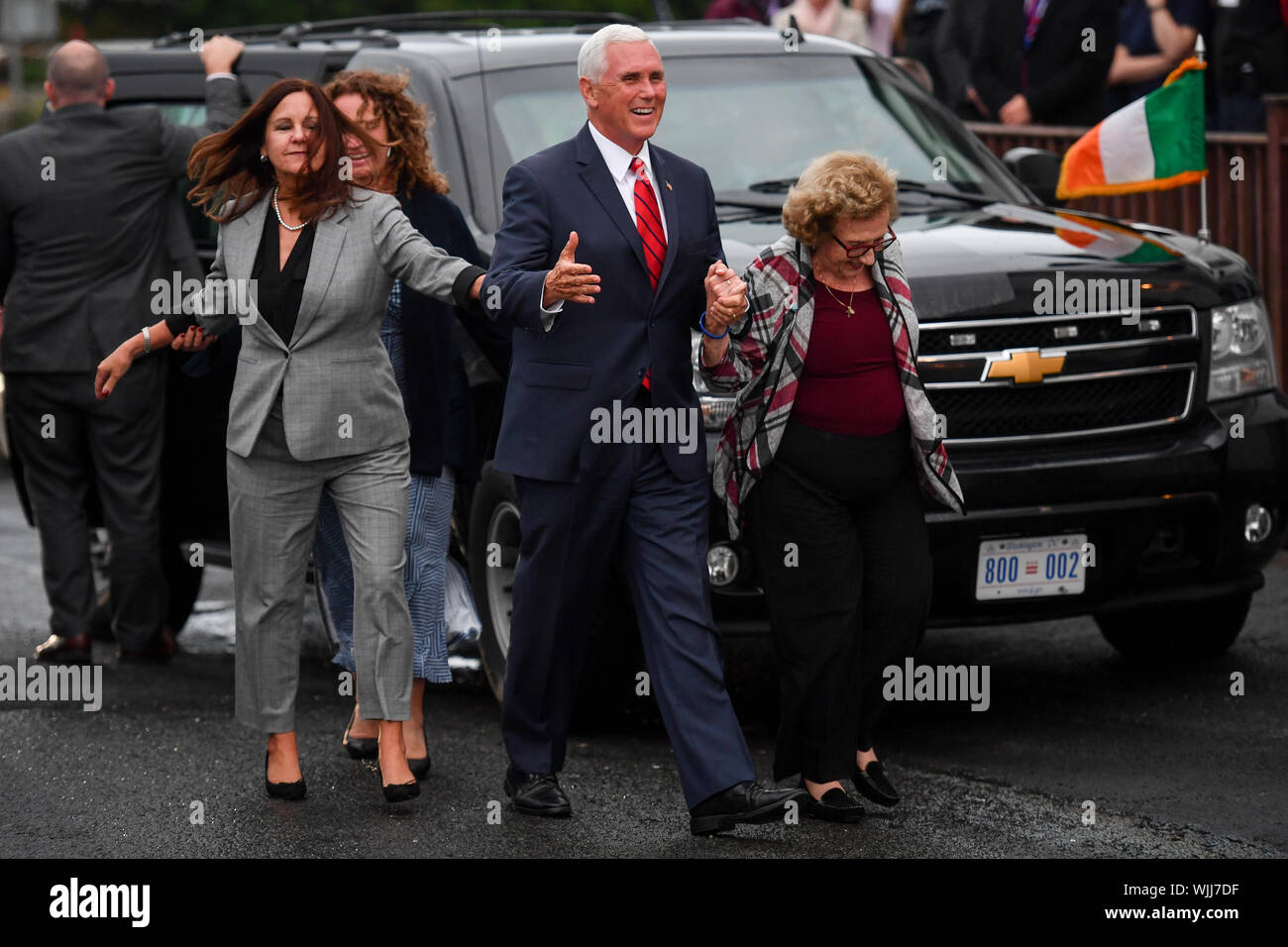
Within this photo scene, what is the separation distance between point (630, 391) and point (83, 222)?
327 cm

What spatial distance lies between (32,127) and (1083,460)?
4.06 metres

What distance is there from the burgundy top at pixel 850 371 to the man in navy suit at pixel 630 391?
0.32 metres

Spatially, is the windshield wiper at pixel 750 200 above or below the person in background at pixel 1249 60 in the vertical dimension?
below

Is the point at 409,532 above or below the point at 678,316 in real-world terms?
below

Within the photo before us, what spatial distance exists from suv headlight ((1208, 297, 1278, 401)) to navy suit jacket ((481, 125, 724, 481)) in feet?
7.07

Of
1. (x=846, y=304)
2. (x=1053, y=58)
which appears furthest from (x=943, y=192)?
(x=1053, y=58)

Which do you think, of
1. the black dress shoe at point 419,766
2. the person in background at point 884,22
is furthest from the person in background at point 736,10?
the black dress shoe at point 419,766

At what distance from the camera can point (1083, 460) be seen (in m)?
6.65

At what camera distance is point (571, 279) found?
17.3 ft

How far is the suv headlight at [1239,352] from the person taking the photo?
23.1ft

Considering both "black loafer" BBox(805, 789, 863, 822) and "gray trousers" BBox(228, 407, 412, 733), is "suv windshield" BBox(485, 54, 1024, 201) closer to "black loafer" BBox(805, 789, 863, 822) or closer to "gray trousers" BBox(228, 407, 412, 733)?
"gray trousers" BBox(228, 407, 412, 733)

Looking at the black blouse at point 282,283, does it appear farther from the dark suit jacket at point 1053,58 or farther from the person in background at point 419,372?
the dark suit jacket at point 1053,58

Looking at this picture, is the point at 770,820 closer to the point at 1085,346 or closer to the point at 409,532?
the point at 409,532
